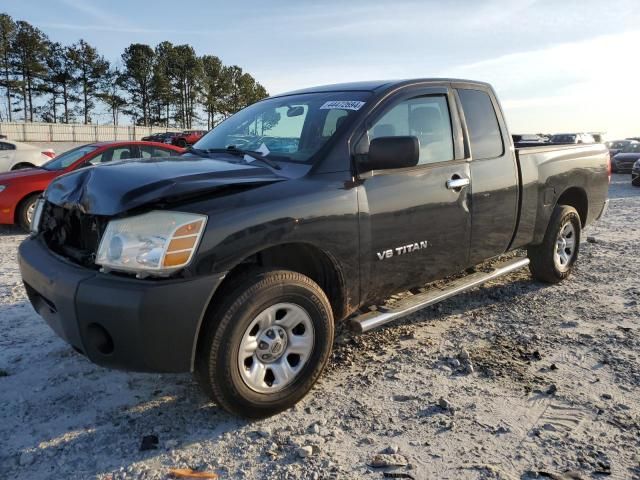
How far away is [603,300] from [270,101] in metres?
3.55

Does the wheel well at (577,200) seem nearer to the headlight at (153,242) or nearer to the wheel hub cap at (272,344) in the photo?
the wheel hub cap at (272,344)

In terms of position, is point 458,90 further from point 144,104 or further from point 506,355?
point 144,104

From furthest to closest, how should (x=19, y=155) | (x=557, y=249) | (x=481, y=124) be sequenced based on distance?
1. (x=19, y=155)
2. (x=557, y=249)
3. (x=481, y=124)

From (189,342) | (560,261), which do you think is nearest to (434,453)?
(189,342)

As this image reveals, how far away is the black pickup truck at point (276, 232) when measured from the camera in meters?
2.49

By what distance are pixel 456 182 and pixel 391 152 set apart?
862 millimetres

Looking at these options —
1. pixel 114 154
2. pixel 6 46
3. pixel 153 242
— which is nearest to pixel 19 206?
pixel 114 154

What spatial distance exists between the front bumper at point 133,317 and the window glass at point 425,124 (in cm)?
171

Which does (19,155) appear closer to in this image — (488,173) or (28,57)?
(488,173)

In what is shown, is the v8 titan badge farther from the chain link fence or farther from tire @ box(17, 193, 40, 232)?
the chain link fence

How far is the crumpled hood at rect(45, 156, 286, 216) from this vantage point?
254cm

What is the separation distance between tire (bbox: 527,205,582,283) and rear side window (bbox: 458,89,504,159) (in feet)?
4.03

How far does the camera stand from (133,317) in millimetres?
2383

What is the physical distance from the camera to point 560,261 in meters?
5.36
